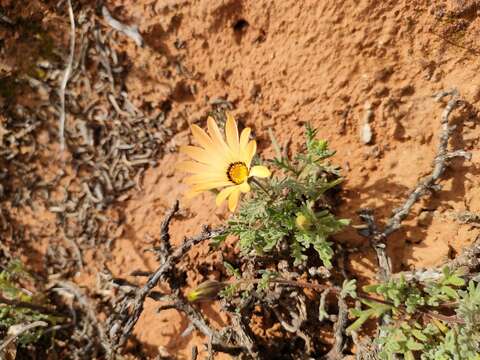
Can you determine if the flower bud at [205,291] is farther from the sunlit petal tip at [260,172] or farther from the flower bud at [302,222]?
the sunlit petal tip at [260,172]

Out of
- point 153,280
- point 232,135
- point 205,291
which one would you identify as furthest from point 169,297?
point 232,135

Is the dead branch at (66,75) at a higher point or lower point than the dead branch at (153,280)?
higher

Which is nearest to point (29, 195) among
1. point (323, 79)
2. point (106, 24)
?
point (106, 24)

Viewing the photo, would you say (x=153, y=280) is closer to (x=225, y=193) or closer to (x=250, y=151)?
(x=225, y=193)

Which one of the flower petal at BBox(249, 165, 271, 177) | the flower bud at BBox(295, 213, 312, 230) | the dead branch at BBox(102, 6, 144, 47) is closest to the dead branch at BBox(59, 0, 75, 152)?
the dead branch at BBox(102, 6, 144, 47)

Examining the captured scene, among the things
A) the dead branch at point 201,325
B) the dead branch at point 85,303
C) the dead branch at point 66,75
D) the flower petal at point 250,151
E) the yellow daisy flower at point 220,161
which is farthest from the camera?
the dead branch at point 66,75

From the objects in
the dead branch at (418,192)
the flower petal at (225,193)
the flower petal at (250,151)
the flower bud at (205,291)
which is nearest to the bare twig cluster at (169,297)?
the flower bud at (205,291)

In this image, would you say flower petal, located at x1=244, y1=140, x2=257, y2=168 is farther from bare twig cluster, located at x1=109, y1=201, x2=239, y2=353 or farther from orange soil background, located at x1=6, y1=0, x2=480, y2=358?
orange soil background, located at x1=6, y1=0, x2=480, y2=358
